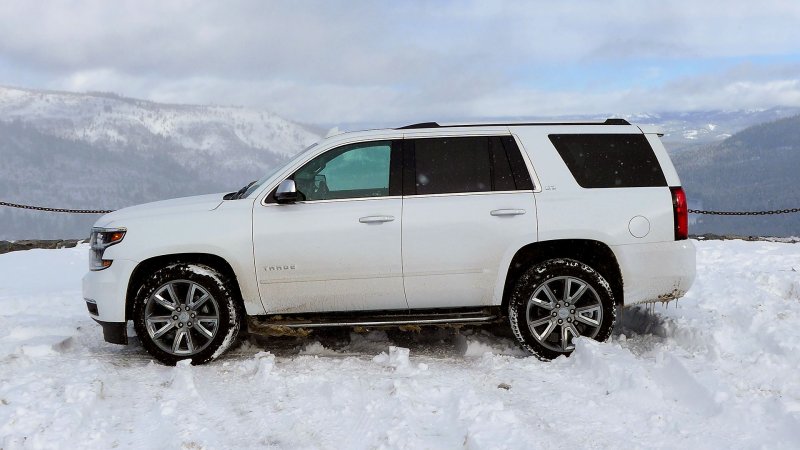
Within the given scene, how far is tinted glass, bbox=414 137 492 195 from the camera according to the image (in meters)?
5.61

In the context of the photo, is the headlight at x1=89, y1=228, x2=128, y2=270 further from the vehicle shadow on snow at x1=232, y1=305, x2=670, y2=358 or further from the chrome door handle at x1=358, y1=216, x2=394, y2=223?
the chrome door handle at x1=358, y1=216, x2=394, y2=223

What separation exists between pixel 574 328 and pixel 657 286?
0.75m

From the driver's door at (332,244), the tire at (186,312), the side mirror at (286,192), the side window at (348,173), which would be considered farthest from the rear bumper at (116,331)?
the side window at (348,173)

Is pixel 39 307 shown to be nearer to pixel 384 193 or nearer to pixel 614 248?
pixel 384 193

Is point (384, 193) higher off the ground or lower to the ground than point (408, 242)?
higher

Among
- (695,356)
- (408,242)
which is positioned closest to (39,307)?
(408,242)

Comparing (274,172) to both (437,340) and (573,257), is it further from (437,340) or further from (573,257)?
(573,257)

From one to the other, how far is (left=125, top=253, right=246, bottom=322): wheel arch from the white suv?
0.04 feet

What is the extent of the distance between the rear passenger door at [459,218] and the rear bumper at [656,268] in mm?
816

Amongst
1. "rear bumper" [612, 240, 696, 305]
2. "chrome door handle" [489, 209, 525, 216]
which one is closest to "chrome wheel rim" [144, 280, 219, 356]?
"chrome door handle" [489, 209, 525, 216]

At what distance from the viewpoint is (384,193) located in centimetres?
561

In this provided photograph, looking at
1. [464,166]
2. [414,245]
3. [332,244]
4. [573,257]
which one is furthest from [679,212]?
[332,244]

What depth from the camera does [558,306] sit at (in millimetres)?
5613

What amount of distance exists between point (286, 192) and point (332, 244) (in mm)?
538
